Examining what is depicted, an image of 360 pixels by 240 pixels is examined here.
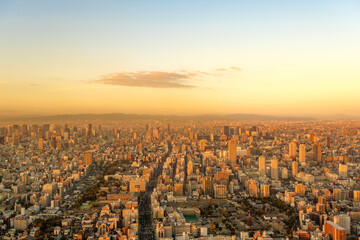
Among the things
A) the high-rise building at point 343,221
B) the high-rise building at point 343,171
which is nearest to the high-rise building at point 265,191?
the high-rise building at point 343,221

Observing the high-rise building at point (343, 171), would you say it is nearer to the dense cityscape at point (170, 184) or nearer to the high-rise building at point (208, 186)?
the dense cityscape at point (170, 184)

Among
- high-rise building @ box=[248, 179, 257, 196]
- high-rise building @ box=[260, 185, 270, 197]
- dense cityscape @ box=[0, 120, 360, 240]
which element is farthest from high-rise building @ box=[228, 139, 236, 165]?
high-rise building @ box=[260, 185, 270, 197]

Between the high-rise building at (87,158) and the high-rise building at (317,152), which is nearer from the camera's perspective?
the high-rise building at (87,158)

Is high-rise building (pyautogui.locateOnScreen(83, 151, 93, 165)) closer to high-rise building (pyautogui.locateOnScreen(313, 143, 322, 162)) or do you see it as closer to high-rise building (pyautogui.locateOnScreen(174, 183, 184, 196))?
high-rise building (pyautogui.locateOnScreen(174, 183, 184, 196))

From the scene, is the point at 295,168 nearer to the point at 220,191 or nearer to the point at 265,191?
the point at 265,191

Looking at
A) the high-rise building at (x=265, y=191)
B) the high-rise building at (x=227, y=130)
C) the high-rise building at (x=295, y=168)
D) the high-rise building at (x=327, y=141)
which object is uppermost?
the high-rise building at (x=227, y=130)

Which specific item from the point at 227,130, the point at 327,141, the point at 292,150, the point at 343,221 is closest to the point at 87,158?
the point at 292,150
